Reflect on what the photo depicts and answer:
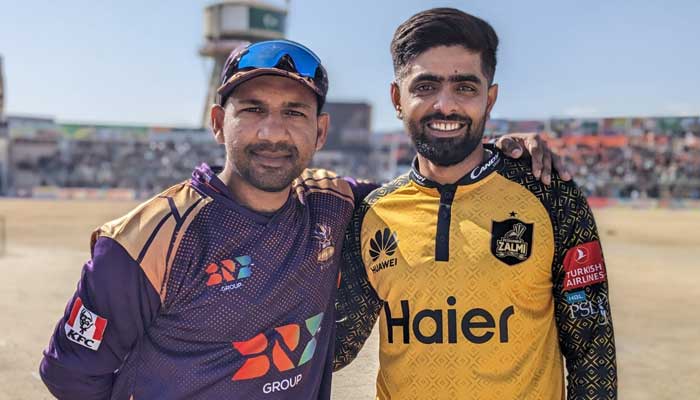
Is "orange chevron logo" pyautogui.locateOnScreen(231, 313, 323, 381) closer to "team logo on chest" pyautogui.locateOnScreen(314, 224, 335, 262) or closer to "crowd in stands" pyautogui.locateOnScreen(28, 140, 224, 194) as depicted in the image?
"team logo on chest" pyautogui.locateOnScreen(314, 224, 335, 262)

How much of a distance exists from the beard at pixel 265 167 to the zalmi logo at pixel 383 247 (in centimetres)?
51

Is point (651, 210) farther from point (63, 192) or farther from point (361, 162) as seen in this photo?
point (63, 192)

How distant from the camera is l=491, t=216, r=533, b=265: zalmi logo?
2434 mm

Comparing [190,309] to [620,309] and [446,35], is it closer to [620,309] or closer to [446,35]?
[446,35]

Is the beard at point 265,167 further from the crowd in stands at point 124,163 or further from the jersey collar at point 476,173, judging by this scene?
the crowd in stands at point 124,163

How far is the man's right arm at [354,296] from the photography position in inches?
106

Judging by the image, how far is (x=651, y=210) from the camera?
36344mm

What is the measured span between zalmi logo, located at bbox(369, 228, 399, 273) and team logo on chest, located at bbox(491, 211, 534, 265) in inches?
16.1

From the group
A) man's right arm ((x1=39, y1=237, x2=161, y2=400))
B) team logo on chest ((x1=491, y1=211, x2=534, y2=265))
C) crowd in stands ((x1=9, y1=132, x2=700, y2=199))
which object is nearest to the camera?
man's right arm ((x1=39, y1=237, x2=161, y2=400))

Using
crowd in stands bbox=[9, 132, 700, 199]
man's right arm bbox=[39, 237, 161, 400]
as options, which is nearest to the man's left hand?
man's right arm bbox=[39, 237, 161, 400]

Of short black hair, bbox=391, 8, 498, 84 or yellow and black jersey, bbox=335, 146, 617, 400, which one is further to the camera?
short black hair, bbox=391, 8, 498, 84

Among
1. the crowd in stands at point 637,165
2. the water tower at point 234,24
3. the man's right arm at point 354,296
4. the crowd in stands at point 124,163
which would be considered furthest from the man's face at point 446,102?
the water tower at point 234,24

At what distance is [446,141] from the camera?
2504 mm

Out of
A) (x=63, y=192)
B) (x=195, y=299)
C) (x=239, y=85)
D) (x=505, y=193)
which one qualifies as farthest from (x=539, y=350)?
(x=63, y=192)
